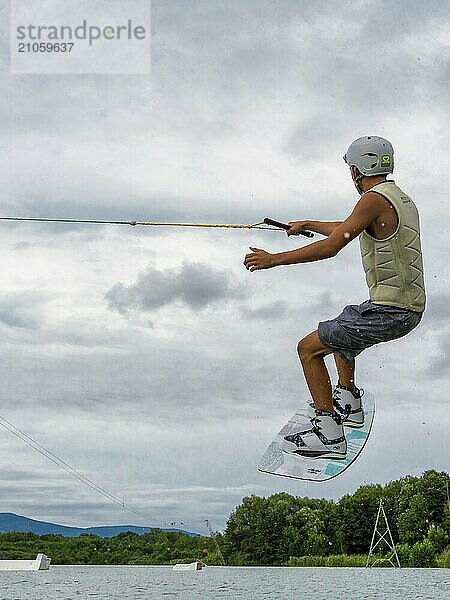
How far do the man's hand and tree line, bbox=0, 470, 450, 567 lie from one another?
5827cm

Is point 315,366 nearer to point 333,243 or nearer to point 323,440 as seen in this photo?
point 323,440

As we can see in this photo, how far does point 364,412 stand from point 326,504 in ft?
197

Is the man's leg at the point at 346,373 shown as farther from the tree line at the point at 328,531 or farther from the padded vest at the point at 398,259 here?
the tree line at the point at 328,531

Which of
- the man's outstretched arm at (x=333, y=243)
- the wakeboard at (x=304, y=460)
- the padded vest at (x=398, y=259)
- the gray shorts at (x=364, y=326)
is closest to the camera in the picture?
the man's outstretched arm at (x=333, y=243)

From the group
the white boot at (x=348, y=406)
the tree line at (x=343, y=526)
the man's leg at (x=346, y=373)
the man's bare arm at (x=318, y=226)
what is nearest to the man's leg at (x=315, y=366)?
the man's leg at (x=346, y=373)

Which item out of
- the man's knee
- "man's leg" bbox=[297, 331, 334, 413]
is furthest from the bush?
the man's knee

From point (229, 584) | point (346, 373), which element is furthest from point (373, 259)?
point (229, 584)

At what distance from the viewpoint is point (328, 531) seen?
66.6 meters

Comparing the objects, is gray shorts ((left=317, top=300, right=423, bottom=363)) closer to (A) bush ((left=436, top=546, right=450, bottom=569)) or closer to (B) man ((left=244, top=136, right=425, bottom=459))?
(B) man ((left=244, top=136, right=425, bottom=459))

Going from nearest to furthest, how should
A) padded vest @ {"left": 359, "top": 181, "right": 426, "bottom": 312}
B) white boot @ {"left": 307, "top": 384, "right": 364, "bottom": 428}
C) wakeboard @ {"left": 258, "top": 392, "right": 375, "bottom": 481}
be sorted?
1. padded vest @ {"left": 359, "top": 181, "right": 426, "bottom": 312}
2. wakeboard @ {"left": 258, "top": 392, "right": 375, "bottom": 481}
3. white boot @ {"left": 307, "top": 384, "right": 364, "bottom": 428}

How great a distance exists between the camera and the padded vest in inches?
296

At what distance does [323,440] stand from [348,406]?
62cm

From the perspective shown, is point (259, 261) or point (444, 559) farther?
point (444, 559)

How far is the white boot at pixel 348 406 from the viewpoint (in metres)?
8.78
